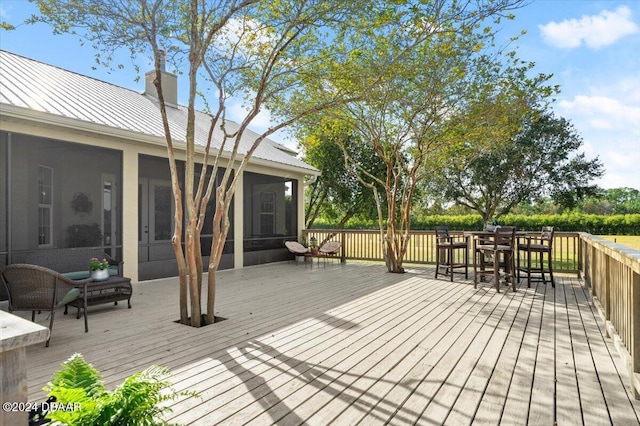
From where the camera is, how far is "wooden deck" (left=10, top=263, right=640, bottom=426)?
226 cm

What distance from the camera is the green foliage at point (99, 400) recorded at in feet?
4.19

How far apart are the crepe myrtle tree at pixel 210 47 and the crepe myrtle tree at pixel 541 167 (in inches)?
379

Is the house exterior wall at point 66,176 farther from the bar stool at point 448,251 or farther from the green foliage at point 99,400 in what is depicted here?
the bar stool at point 448,251

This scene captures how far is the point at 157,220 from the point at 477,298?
24.3 feet

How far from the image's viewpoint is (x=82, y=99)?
21.9 ft

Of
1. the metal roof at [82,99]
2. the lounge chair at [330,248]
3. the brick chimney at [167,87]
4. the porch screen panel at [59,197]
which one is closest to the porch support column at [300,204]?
the metal roof at [82,99]

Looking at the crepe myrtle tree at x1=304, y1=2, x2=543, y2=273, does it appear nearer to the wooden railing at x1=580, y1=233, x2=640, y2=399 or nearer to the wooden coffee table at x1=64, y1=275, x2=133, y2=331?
the wooden railing at x1=580, y1=233, x2=640, y2=399

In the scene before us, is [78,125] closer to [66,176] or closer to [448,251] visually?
[66,176]

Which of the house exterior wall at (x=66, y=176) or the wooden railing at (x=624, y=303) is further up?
the house exterior wall at (x=66, y=176)

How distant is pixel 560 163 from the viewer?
1294 centimetres

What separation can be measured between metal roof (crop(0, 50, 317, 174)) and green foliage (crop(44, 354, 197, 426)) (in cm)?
476

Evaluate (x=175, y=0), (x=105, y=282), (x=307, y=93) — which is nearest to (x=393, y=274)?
(x=307, y=93)

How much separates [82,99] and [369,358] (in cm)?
699

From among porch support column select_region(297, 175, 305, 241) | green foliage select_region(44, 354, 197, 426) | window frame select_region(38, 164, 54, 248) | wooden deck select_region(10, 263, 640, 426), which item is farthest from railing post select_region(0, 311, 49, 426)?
porch support column select_region(297, 175, 305, 241)
